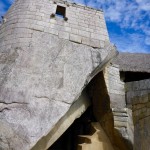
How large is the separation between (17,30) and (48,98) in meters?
1.81

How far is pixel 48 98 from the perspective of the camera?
3.85m

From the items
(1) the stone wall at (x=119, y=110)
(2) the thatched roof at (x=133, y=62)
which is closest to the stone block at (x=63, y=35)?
(1) the stone wall at (x=119, y=110)

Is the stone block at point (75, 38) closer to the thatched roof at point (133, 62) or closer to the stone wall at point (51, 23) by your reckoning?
the stone wall at point (51, 23)

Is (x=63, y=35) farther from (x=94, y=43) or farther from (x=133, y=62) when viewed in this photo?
(x=133, y=62)

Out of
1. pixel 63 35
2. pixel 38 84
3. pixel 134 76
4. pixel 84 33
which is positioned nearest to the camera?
pixel 38 84

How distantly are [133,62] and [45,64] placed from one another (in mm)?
5673

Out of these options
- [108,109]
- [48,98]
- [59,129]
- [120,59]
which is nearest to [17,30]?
[48,98]

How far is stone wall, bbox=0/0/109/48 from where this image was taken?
15.9 ft

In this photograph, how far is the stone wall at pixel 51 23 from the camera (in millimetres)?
4855

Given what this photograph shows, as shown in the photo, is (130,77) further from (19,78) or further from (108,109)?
(19,78)

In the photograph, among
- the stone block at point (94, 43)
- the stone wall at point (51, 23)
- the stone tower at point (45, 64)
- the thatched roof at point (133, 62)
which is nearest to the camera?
the stone tower at point (45, 64)

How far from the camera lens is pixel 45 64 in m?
4.29

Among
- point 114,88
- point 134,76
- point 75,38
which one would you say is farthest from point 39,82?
point 134,76

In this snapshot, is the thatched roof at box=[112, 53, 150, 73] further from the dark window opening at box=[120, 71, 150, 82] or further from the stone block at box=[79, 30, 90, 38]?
the stone block at box=[79, 30, 90, 38]
